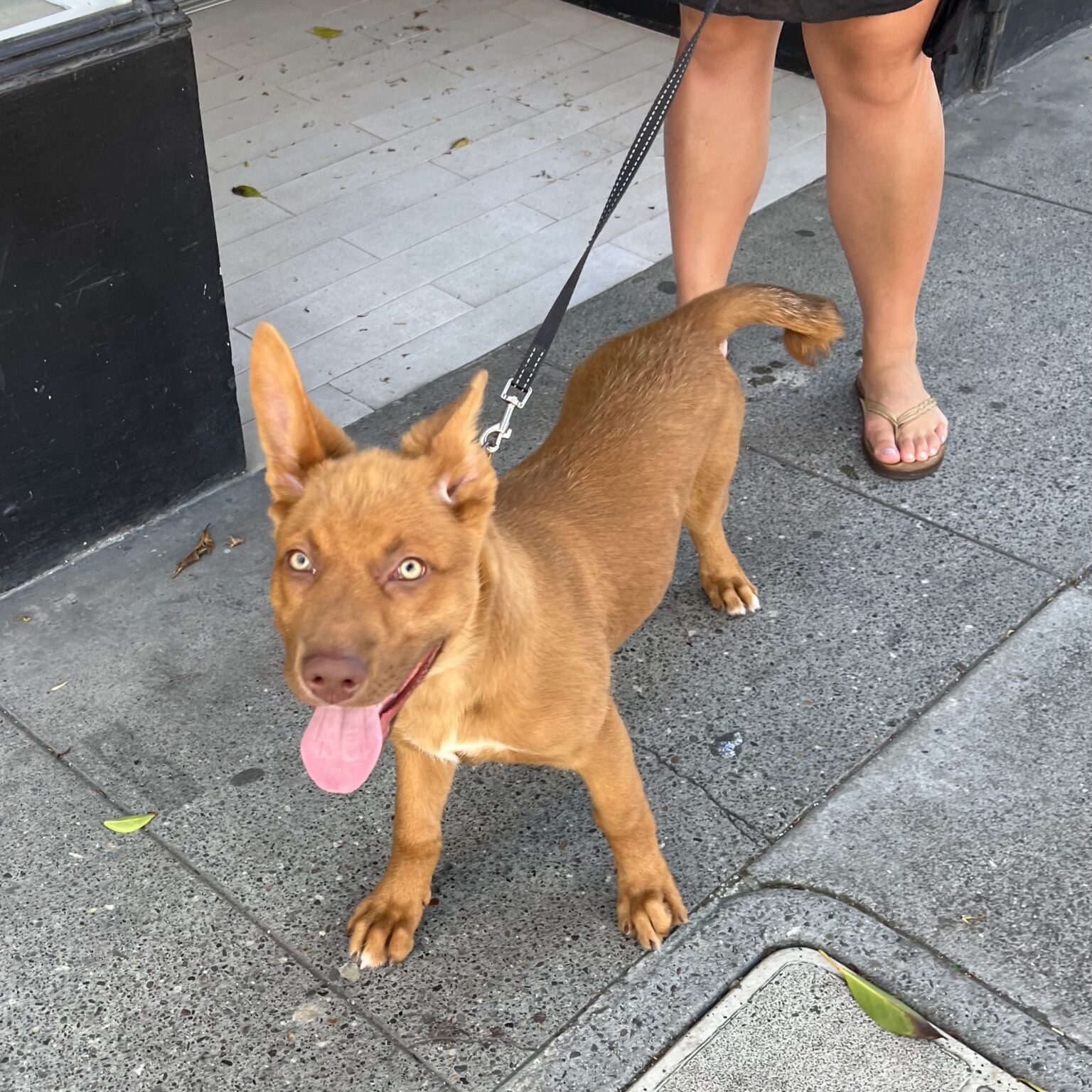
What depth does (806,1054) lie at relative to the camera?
2.54 meters

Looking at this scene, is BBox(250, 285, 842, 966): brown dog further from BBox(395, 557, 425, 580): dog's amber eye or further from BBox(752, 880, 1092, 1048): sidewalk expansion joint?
BBox(752, 880, 1092, 1048): sidewalk expansion joint

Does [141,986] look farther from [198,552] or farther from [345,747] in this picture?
[198,552]

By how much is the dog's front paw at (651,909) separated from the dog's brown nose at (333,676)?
1.00m

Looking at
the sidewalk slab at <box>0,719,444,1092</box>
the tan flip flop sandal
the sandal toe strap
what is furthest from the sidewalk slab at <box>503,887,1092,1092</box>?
the sandal toe strap

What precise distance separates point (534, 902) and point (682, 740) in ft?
1.95

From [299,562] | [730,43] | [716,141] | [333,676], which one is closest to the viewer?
[333,676]

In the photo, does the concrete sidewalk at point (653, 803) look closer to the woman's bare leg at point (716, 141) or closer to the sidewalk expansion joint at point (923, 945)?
the sidewalk expansion joint at point (923, 945)

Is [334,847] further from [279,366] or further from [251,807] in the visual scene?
[279,366]

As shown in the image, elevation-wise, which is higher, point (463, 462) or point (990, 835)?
point (463, 462)

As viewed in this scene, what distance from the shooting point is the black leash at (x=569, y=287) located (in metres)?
2.83

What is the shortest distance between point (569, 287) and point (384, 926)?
4.73 feet

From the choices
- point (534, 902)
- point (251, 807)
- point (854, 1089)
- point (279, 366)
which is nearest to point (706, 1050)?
point (854, 1089)

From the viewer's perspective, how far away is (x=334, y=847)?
3.04 metres

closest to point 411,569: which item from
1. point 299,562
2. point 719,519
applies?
point 299,562
